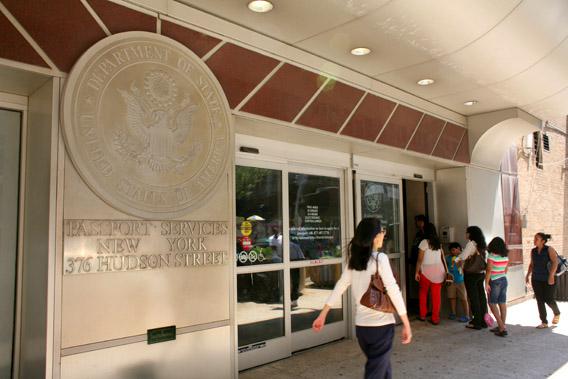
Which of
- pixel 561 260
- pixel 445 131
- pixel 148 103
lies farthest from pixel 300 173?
pixel 561 260

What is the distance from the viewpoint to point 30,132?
152 inches

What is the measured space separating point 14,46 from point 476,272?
686 centimetres

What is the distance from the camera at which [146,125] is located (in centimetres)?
404

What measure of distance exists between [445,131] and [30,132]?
6.81 m

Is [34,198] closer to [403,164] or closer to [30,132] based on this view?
[30,132]

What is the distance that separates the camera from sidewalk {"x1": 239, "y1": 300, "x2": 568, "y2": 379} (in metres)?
5.36

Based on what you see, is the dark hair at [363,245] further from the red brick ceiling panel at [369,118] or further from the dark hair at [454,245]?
the dark hair at [454,245]

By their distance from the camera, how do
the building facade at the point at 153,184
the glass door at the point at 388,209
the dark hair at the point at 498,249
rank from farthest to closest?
1. the glass door at the point at 388,209
2. the dark hair at the point at 498,249
3. the building facade at the point at 153,184

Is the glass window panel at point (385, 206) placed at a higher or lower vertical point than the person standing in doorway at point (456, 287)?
higher

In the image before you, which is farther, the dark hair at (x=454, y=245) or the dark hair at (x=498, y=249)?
the dark hair at (x=454, y=245)

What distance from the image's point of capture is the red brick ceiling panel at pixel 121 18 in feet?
12.5

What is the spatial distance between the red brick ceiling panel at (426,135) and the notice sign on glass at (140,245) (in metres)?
4.26

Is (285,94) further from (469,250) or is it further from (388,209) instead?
(469,250)

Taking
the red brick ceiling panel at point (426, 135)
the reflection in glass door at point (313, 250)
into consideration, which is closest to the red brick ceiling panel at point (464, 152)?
the red brick ceiling panel at point (426, 135)
